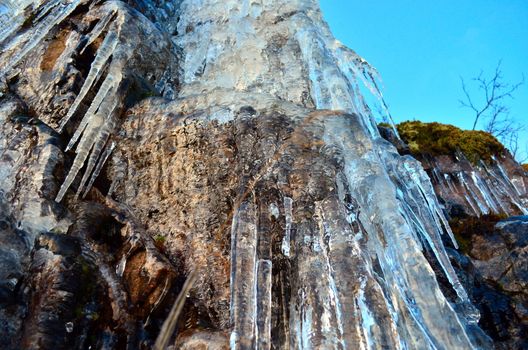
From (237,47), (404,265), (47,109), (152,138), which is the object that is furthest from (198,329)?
(237,47)

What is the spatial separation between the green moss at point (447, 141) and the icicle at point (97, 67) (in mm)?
7915

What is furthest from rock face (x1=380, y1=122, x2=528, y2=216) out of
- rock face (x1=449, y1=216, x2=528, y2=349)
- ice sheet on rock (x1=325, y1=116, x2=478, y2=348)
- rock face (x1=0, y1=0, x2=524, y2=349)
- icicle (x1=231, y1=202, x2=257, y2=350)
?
icicle (x1=231, y1=202, x2=257, y2=350)

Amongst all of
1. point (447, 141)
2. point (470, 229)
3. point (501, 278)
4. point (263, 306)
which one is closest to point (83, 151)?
point (263, 306)

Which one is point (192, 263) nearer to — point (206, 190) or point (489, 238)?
point (206, 190)

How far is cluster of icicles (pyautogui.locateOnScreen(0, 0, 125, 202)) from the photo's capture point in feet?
14.0

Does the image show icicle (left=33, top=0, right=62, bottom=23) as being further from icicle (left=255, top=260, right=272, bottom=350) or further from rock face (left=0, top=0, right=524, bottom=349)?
icicle (left=255, top=260, right=272, bottom=350)

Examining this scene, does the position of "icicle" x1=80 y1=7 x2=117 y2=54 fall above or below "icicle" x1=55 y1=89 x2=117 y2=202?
above

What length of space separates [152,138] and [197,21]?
4106 millimetres

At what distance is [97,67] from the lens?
4766 mm

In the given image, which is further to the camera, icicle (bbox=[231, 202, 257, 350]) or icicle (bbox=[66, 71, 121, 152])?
icicle (bbox=[66, 71, 121, 152])

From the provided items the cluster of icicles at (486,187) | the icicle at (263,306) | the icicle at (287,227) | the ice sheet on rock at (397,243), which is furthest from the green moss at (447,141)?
the icicle at (263,306)

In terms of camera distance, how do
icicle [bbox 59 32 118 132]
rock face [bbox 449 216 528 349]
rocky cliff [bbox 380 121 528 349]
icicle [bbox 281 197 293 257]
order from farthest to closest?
1. rocky cliff [bbox 380 121 528 349]
2. rock face [bbox 449 216 528 349]
3. icicle [bbox 59 32 118 132]
4. icicle [bbox 281 197 293 257]

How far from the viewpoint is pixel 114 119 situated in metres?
4.80

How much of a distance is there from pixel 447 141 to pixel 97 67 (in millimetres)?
9290
